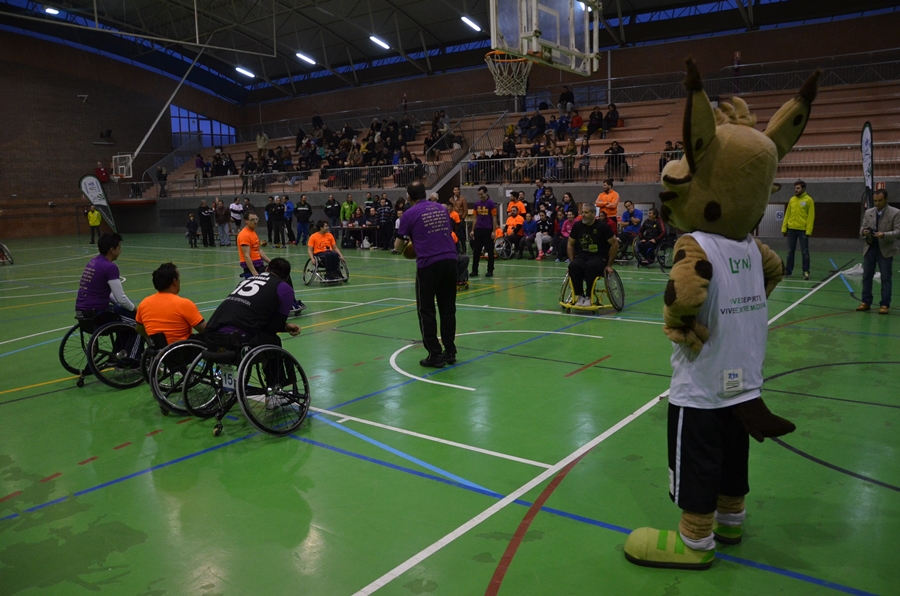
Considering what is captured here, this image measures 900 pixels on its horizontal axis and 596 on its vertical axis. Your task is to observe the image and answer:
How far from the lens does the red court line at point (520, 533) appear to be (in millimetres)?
3234

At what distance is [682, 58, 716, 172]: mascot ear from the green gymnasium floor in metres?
2.13

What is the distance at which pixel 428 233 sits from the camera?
7238 mm

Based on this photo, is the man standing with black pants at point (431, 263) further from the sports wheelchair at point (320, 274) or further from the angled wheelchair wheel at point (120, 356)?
the sports wheelchair at point (320, 274)

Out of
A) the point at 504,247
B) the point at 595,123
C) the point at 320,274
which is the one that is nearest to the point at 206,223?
the point at 320,274

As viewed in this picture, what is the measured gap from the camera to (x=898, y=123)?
19469mm

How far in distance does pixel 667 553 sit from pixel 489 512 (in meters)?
1.08

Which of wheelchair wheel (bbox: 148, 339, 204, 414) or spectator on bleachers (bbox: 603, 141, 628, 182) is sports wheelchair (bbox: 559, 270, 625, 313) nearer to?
wheelchair wheel (bbox: 148, 339, 204, 414)

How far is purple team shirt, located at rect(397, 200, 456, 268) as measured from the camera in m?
7.21

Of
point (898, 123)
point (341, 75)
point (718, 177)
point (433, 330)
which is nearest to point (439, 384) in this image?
point (433, 330)

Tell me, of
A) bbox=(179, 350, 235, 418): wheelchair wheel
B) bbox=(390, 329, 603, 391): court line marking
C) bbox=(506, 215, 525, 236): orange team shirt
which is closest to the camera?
bbox=(179, 350, 235, 418): wheelchair wheel

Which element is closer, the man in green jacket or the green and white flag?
the man in green jacket

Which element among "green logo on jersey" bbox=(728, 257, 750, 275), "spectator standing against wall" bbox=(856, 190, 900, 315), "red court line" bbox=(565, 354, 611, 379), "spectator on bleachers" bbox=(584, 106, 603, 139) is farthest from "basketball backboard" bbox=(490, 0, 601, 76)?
"green logo on jersey" bbox=(728, 257, 750, 275)

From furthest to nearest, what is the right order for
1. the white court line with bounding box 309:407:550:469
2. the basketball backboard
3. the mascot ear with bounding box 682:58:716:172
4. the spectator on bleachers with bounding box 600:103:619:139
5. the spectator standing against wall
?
the spectator on bleachers with bounding box 600:103:619:139 → the basketball backboard → the spectator standing against wall → the white court line with bounding box 309:407:550:469 → the mascot ear with bounding box 682:58:716:172

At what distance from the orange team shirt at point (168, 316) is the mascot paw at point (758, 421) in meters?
4.68
